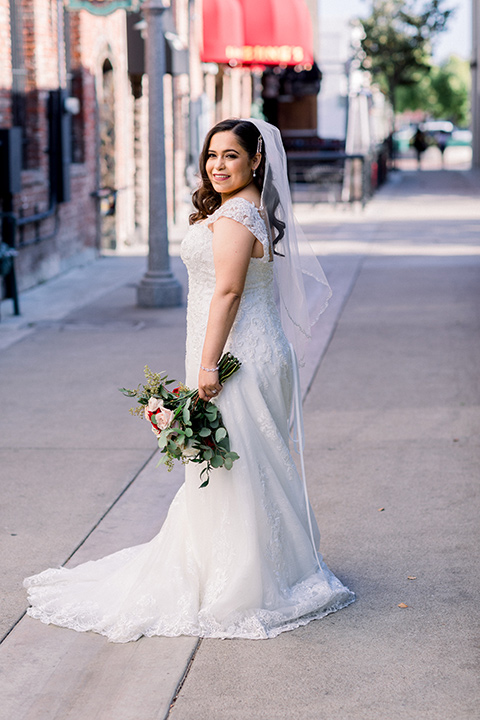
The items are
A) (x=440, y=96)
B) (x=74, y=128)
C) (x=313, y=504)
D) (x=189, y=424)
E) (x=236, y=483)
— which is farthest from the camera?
(x=440, y=96)

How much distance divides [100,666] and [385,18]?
50.2 metres

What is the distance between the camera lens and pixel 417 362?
8797 mm

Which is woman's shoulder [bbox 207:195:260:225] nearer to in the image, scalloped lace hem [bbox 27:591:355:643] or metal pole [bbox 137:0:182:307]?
scalloped lace hem [bbox 27:591:355:643]

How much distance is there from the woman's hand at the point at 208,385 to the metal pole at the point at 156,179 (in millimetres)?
7447

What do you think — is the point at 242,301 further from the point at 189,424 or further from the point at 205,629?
the point at 205,629

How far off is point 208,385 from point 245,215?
25.4 inches

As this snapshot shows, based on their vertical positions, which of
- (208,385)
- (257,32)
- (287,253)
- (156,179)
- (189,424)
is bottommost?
(189,424)

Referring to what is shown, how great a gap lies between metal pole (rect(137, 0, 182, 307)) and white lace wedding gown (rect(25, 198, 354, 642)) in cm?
725

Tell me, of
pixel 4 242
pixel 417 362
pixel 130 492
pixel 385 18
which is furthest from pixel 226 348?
pixel 385 18

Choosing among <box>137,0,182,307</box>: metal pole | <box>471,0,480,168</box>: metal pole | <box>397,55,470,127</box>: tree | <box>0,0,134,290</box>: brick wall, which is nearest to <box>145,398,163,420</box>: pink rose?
<box>137,0,182,307</box>: metal pole

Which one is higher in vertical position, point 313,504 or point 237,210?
point 237,210

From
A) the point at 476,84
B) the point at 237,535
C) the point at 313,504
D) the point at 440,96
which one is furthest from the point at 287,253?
the point at 440,96

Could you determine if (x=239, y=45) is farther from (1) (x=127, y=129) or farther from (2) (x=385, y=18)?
(2) (x=385, y=18)

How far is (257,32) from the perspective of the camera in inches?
952
